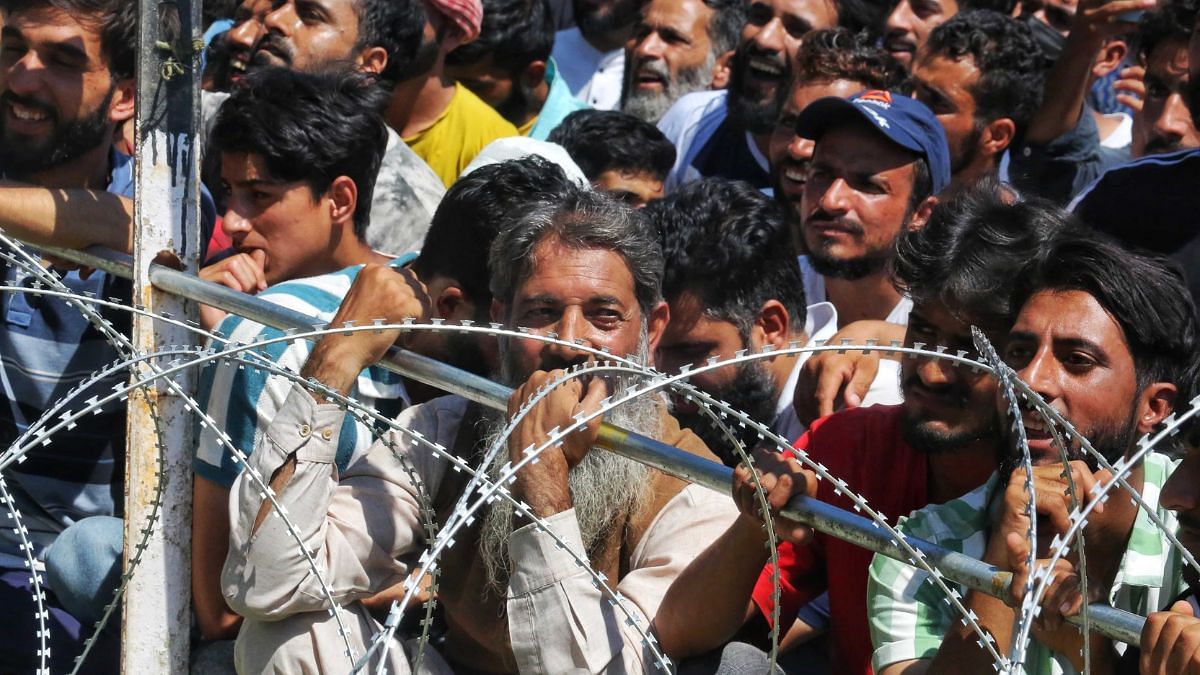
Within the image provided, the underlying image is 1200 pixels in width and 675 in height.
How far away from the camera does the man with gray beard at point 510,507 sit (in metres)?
3.29

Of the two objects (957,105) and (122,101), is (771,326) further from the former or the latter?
(122,101)

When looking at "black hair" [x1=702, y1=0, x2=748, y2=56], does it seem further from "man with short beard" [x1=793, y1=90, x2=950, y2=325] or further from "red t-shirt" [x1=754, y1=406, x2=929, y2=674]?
"red t-shirt" [x1=754, y1=406, x2=929, y2=674]

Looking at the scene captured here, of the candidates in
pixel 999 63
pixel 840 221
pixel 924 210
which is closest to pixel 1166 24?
pixel 999 63

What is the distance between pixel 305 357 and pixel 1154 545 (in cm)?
199

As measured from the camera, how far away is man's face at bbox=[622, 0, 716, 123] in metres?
7.63

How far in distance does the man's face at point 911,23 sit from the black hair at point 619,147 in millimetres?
1610

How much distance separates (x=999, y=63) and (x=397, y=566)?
3224 millimetres

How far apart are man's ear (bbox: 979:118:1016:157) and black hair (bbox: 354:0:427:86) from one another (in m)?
2.13

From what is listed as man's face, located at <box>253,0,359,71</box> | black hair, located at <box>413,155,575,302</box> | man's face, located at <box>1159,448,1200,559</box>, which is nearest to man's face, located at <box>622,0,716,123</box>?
man's face, located at <box>253,0,359,71</box>

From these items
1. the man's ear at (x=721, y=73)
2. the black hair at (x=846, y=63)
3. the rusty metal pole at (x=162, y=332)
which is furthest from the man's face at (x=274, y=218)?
the man's ear at (x=721, y=73)

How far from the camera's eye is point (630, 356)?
145 inches

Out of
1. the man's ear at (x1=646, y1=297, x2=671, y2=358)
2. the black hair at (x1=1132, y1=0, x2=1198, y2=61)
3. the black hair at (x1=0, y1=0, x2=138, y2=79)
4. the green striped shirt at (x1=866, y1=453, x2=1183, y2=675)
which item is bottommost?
the green striped shirt at (x1=866, y1=453, x2=1183, y2=675)

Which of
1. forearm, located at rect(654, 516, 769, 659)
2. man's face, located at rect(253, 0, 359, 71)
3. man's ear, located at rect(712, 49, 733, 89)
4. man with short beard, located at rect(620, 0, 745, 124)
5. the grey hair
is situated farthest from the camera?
man with short beard, located at rect(620, 0, 745, 124)

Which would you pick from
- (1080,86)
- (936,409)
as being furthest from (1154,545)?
(1080,86)
